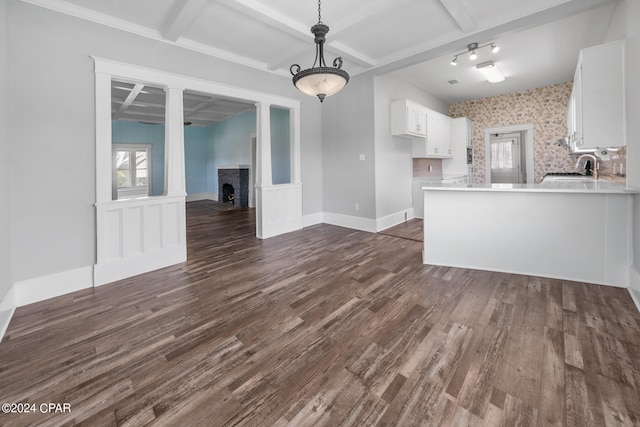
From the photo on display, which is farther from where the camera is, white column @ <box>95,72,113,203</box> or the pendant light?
white column @ <box>95,72,113,203</box>

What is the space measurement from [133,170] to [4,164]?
26.4ft

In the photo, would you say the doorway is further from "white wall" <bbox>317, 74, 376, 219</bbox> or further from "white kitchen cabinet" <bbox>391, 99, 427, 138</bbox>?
"white wall" <bbox>317, 74, 376, 219</bbox>

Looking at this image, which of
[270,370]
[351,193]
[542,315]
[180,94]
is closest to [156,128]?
[180,94]

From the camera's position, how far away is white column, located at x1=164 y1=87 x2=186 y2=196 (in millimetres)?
3516

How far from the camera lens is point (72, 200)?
2812 mm

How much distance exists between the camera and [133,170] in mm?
9406

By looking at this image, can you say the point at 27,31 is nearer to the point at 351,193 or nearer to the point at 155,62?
the point at 155,62

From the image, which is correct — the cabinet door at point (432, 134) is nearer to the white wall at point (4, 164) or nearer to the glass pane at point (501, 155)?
the glass pane at point (501, 155)

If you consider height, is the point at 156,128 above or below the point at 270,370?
above

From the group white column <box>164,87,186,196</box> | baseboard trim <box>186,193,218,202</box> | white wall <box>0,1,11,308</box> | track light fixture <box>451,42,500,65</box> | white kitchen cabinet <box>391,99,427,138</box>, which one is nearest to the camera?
white wall <box>0,1,11,308</box>

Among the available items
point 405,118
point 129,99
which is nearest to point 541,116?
point 405,118

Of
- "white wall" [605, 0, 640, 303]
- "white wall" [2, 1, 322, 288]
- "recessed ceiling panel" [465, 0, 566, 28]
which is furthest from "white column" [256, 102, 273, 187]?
"white wall" [605, 0, 640, 303]

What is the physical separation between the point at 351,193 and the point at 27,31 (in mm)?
4459

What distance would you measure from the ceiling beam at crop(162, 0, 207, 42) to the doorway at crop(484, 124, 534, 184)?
6.92m
